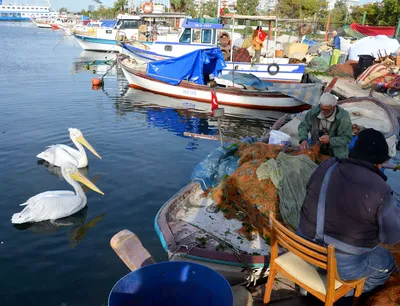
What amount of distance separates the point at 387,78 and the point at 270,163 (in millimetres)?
14465

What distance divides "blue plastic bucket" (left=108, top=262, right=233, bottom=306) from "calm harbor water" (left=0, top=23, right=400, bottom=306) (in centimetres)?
218

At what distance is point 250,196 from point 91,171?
17.4 feet

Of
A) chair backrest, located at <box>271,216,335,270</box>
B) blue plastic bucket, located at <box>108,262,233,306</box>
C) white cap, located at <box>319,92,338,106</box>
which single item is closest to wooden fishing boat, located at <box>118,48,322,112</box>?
white cap, located at <box>319,92,338,106</box>

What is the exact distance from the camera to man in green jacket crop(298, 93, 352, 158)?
5.78 meters

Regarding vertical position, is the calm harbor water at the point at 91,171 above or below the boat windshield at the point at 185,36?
below

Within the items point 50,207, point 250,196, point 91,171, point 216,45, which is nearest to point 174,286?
point 250,196

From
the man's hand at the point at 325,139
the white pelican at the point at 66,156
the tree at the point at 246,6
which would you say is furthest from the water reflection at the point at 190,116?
the tree at the point at 246,6

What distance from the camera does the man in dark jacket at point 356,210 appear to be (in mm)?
2705

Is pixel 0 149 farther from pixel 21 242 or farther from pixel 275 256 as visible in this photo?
pixel 275 256

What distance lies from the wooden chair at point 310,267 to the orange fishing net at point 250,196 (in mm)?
1382

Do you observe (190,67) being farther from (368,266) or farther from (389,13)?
(389,13)

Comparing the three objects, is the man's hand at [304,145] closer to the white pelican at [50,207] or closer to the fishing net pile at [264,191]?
the fishing net pile at [264,191]

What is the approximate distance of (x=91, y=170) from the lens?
9.02 m

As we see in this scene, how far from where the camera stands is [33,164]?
361 inches
